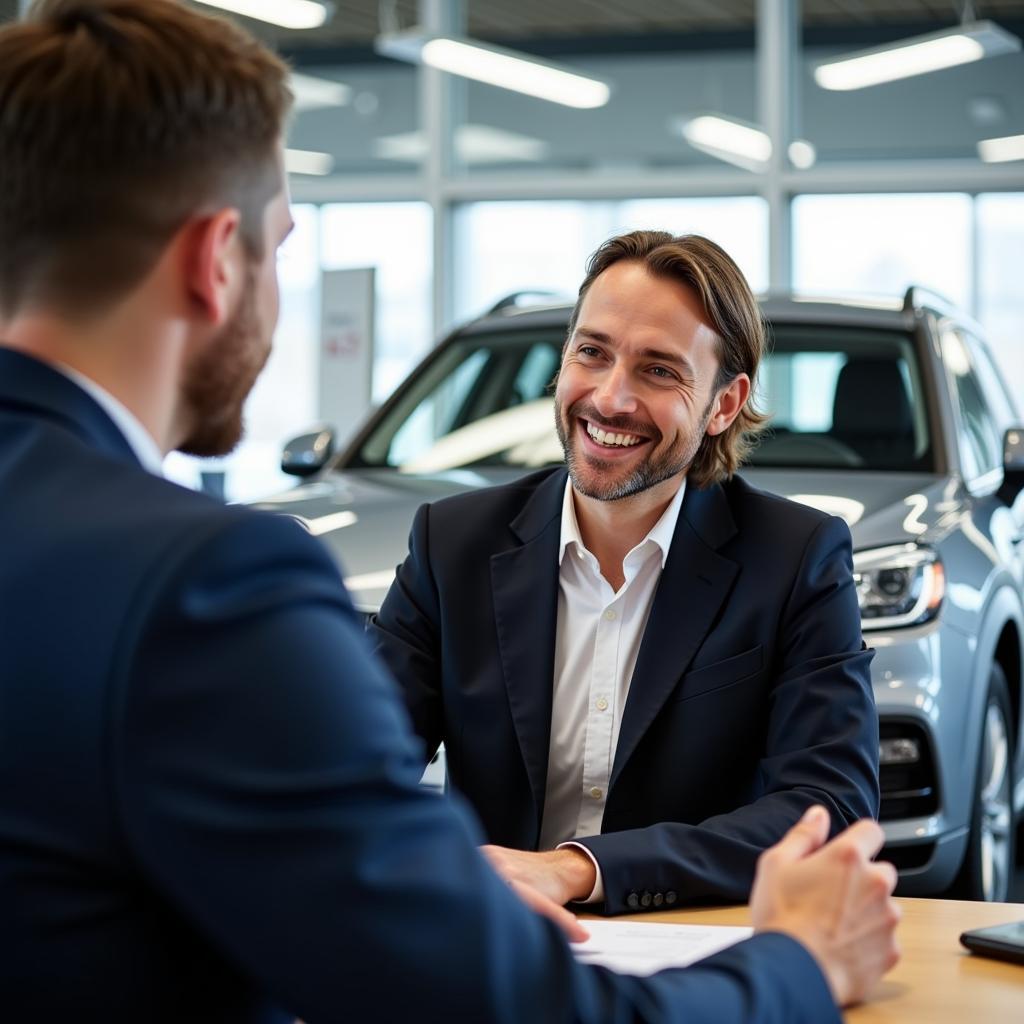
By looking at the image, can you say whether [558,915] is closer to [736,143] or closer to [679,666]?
[679,666]

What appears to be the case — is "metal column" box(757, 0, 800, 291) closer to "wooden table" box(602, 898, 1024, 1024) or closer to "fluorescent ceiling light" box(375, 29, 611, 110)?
"fluorescent ceiling light" box(375, 29, 611, 110)

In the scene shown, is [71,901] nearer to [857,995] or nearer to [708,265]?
[857,995]

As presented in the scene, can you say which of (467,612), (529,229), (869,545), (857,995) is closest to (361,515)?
(869,545)

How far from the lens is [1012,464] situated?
4.19 meters

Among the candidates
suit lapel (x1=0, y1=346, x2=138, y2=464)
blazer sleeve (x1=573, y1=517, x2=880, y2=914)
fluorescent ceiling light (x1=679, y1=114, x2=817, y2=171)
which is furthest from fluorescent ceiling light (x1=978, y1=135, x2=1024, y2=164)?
suit lapel (x1=0, y1=346, x2=138, y2=464)

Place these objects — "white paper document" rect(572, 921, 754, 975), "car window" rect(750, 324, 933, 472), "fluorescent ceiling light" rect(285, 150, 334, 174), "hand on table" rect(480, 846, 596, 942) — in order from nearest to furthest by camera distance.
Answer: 1. "white paper document" rect(572, 921, 754, 975)
2. "hand on table" rect(480, 846, 596, 942)
3. "car window" rect(750, 324, 933, 472)
4. "fluorescent ceiling light" rect(285, 150, 334, 174)

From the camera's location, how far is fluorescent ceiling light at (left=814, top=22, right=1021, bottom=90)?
27.1 ft

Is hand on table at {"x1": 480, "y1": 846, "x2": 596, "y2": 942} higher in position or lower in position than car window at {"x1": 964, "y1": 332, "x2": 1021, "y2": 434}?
lower

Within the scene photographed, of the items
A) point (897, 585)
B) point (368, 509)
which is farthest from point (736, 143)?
point (897, 585)

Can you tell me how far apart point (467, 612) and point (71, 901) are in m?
1.46

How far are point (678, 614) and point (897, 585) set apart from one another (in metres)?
1.29

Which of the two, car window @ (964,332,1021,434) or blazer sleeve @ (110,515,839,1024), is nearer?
blazer sleeve @ (110,515,839,1024)

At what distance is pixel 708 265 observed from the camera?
2.42 meters

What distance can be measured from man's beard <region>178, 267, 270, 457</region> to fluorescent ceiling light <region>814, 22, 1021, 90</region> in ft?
25.7
